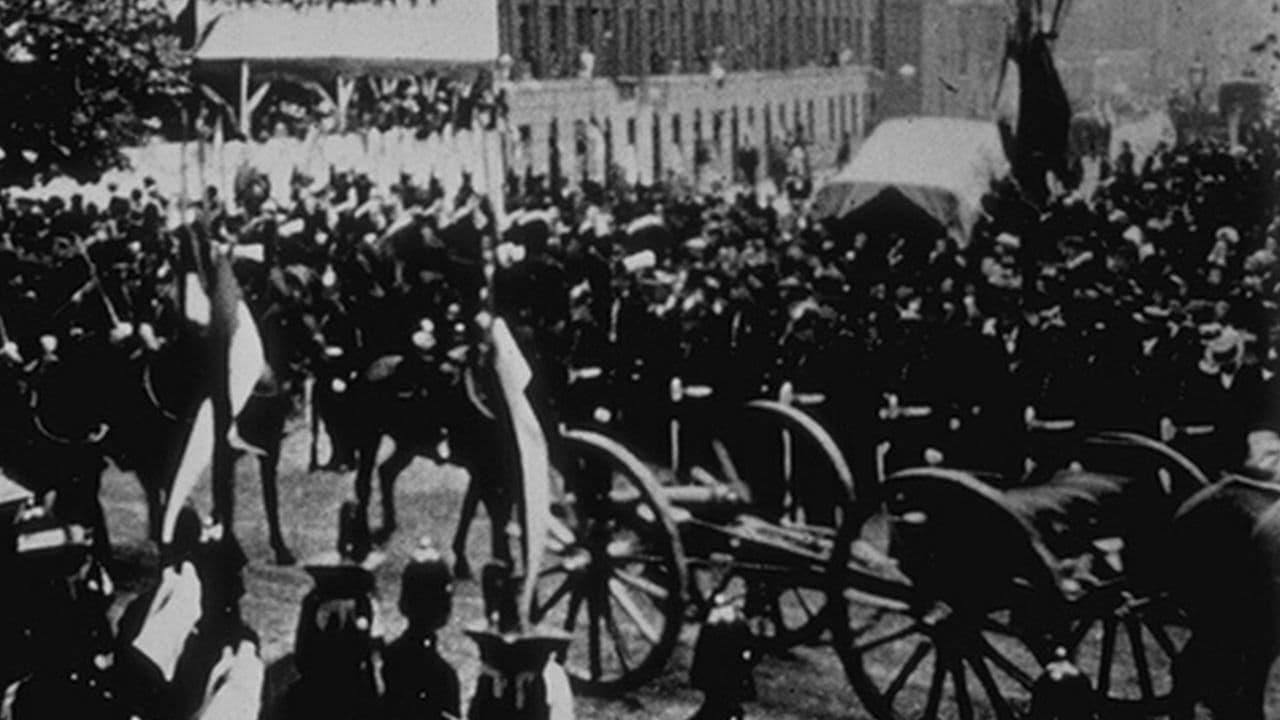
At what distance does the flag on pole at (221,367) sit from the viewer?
5848 millimetres

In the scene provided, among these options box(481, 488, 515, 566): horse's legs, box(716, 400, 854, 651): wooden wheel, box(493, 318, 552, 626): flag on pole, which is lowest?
box(481, 488, 515, 566): horse's legs

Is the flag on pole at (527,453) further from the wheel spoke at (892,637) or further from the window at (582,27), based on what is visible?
the window at (582,27)

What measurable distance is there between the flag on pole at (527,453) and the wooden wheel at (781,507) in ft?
7.73

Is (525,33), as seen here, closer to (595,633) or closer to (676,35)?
(676,35)

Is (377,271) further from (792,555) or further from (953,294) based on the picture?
(792,555)

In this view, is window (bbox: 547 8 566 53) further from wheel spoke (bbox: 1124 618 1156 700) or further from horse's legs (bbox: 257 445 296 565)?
wheel spoke (bbox: 1124 618 1156 700)

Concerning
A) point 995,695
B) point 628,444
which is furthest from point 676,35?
point 995,695

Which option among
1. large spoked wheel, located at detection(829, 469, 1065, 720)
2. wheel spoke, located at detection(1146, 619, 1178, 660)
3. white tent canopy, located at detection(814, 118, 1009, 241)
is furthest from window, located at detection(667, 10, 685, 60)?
wheel spoke, located at detection(1146, 619, 1178, 660)

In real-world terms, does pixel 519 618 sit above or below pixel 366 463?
above

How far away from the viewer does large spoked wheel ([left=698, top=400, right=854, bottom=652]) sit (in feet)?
25.8

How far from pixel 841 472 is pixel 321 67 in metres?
22.2

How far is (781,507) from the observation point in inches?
371

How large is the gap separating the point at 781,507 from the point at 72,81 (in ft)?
27.6

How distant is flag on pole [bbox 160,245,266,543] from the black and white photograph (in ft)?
0.09
